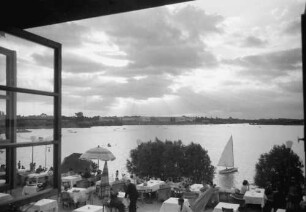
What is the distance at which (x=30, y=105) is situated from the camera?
2.89 metres

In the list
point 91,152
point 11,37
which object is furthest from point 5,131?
point 91,152

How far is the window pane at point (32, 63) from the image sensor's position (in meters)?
2.77

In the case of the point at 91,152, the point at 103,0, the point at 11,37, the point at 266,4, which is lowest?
the point at 91,152

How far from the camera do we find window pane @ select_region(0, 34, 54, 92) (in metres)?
2.77

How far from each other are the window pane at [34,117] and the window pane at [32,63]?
13 cm

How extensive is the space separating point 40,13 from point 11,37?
1.15ft

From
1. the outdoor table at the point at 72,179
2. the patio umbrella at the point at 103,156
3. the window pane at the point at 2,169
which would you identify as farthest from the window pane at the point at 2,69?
the outdoor table at the point at 72,179

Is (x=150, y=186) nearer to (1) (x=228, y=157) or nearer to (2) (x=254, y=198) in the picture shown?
(2) (x=254, y=198)

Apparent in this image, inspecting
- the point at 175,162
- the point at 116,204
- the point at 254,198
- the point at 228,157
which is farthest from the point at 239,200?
the point at 175,162

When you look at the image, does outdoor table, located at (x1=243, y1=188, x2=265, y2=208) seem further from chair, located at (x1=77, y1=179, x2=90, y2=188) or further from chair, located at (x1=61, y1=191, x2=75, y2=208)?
chair, located at (x1=77, y1=179, x2=90, y2=188)

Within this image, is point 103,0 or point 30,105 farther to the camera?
point 30,105

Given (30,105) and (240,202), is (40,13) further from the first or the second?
(240,202)

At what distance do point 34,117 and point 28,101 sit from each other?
238mm

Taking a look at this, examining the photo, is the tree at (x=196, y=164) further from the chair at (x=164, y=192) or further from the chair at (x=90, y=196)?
the chair at (x=90, y=196)
